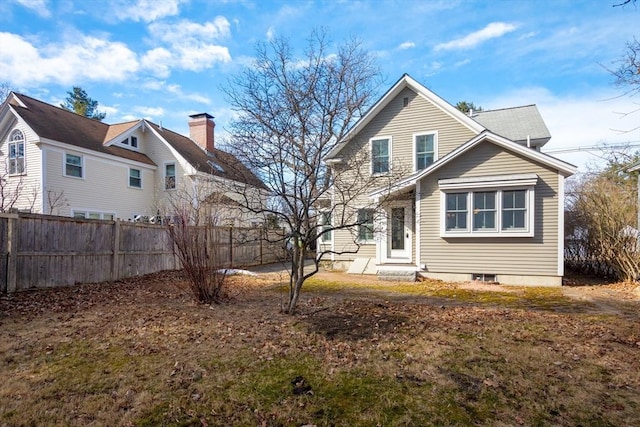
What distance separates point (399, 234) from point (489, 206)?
324 centimetres

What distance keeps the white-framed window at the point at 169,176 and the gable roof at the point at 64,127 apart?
3.84 feet

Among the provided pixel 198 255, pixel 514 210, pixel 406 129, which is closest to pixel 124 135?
pixel 406 129

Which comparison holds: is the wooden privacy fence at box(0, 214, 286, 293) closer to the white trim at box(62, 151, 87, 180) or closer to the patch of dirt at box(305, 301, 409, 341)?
the patch of dirt at box(305, 301, 409, 341)

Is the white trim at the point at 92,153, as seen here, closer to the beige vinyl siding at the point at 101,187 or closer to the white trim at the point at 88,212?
the beige vinyl siding at the point at 101,187

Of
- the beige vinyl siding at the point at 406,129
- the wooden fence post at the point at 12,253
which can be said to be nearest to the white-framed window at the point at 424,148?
the beige vinyl siding at the point at 406,129

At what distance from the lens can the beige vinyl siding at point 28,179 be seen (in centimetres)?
1641

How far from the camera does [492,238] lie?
1110 centimetres

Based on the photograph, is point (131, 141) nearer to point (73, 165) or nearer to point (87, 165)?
point (87, 165)

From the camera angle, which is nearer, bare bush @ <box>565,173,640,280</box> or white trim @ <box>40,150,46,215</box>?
bare bush @ <box>565,173,640,280</box>

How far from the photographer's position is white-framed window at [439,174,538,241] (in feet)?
35.1

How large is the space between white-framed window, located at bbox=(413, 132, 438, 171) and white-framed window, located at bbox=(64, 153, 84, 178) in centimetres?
1591

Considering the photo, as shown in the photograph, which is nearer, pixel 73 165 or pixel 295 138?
pixel 295 138

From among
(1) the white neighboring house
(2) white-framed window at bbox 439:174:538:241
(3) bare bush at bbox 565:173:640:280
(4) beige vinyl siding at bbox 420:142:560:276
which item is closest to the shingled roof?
(1) the white neighboring house

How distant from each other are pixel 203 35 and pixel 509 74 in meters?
11.4
